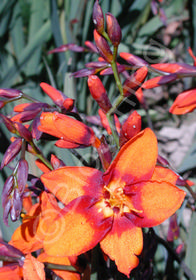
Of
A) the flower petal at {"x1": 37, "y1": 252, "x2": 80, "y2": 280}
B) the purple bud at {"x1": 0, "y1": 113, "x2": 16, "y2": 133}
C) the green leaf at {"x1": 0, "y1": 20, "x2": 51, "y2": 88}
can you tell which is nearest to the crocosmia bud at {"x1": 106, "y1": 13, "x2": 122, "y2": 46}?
the purple bud at {"x1": 0, "y1": 113, "x2": 16, "y2": 133}

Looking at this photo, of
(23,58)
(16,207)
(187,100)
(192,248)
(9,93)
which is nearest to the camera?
(16,207)

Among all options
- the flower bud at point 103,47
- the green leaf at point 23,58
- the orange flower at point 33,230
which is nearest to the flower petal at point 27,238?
the orange flower at point 33,230

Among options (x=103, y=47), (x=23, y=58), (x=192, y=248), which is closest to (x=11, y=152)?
(x=103, y=47)

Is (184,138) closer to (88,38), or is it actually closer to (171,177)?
(88,38)

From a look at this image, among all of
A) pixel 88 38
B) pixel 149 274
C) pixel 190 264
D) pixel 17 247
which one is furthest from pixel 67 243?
pixel 88 38

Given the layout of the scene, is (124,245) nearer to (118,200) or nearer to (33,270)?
(118,200)

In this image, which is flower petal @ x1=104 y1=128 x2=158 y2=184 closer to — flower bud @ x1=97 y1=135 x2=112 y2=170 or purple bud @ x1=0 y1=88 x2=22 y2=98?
flower bud @ x1=97 y1=135 x2=112 y2=170
